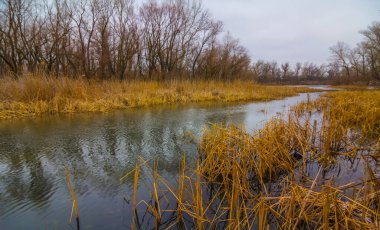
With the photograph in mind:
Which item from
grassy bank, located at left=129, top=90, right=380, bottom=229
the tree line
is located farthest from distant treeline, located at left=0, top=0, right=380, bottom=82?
grassy bank, located at left=129, top=90, right=380, bottom=229

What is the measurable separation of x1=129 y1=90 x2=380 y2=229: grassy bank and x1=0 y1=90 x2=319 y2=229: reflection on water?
43 cm

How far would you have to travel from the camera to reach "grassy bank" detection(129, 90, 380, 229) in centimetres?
158

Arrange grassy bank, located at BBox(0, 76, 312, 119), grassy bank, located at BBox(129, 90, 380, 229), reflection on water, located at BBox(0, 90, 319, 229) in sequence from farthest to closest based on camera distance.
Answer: grassy bank, located at BBox(0, 76, 312, 119), reflection on water, located at BBox(0, 90, 319, 229), grassy bank, located at BBox(129, 90, 380, 229)

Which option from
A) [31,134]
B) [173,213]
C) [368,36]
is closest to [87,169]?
[173,213]

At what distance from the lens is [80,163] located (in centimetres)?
319

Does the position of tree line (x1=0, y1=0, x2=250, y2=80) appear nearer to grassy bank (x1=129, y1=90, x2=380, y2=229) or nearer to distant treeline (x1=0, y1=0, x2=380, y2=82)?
distant treeline (x1=0, y1=0, x2=380, y2=82)

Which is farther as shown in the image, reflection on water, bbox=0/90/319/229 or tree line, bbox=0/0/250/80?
tree line, bbox=0/0/250/80

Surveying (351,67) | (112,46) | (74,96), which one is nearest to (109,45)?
(112,46)

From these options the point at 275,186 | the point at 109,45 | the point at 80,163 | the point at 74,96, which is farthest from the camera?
the point at 109,45

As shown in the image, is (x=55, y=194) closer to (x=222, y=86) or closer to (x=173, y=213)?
(x=173, y=213)

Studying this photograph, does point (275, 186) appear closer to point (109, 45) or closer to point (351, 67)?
point (109, 45)

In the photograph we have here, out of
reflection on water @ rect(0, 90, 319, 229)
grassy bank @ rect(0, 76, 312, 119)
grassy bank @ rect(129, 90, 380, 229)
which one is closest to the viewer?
grassy bank @ rect(129, 90, 380, 229)

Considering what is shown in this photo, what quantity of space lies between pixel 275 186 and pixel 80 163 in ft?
8.50

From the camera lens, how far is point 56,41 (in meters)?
14.2
